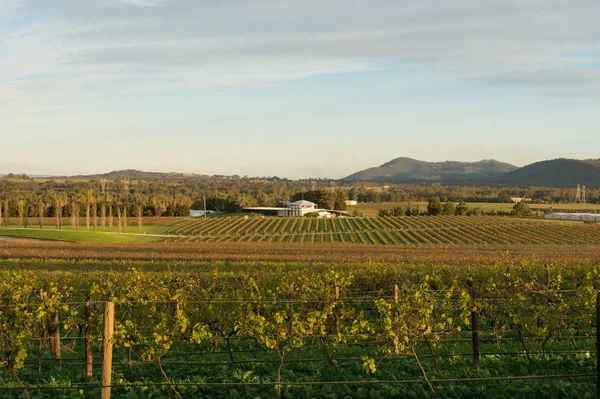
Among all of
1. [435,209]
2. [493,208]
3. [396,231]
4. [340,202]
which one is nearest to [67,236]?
[396,231]

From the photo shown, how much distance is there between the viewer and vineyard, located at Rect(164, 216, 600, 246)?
65.4 meters

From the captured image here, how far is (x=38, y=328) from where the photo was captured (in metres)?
11.4

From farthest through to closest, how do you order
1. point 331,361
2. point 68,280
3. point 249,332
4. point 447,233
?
point 447,233 < point 68,280 < point 331,361 < point 249,332

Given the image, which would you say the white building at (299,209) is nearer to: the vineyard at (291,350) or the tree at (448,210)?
the tree at (448,210)

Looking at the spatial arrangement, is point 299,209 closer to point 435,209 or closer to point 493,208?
point 435,209

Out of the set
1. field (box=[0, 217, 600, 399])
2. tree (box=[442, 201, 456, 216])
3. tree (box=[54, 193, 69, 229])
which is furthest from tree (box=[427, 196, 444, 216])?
field (box=[0, 217, 600, 399])

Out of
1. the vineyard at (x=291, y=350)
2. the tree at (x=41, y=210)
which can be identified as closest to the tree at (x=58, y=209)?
the tree at (x=41, y=210)

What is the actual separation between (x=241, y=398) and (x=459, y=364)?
4.19 metres

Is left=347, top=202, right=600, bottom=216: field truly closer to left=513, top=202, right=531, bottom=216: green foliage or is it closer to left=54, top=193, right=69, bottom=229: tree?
left=513, top=202, right=531, bottom=216: green foliage

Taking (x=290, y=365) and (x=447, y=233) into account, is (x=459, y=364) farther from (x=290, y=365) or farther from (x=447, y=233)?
(x=447, y=233)

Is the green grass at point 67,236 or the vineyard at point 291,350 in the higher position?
the vineyard at point 291,350

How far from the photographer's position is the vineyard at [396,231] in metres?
65.4

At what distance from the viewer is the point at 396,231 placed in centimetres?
7575

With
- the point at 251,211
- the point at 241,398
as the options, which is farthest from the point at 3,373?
the point at 251,211
